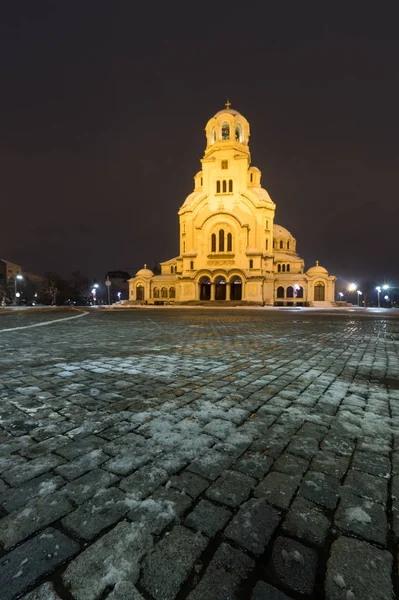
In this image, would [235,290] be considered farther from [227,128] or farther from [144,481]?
[144,481]

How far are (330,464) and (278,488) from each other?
601 millimetres

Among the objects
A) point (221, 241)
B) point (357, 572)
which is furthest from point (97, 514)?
point (221, 241)

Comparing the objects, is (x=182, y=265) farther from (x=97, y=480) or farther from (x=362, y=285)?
(x=362, y=285)

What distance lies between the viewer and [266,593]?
137 centimetres

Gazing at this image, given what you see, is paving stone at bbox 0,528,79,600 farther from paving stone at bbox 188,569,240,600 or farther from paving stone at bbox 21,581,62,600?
paving stone at bbox 188,569,240,600

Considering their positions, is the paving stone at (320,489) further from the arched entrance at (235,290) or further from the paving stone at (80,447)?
the arched entrance at (235,290)

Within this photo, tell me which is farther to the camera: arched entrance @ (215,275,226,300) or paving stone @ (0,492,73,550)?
arched entrance @ (215,275,226,300)

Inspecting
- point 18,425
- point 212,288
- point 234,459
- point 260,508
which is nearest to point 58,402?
point 18,425

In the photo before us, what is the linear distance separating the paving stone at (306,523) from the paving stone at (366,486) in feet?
1.07

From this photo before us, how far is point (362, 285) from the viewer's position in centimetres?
10381

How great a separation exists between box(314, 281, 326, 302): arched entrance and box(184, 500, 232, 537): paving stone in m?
54.8

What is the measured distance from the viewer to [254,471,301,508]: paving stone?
2031 mm

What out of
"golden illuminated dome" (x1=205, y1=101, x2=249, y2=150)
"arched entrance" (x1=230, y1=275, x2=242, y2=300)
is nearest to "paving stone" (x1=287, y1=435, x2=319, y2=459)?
"arched entrance" (x1=230, y1=275, x2=242, y2=300)

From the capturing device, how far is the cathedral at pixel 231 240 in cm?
4919
